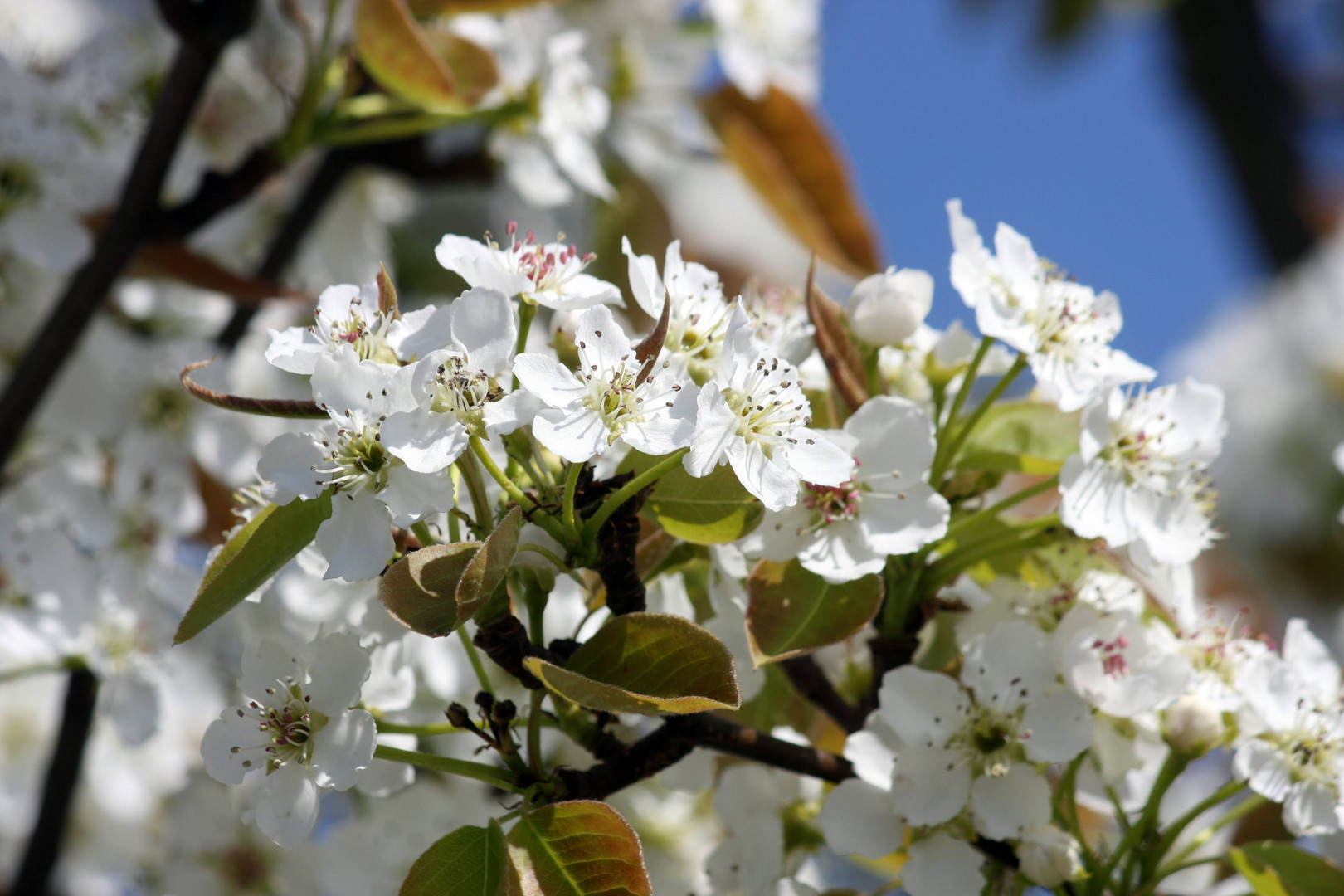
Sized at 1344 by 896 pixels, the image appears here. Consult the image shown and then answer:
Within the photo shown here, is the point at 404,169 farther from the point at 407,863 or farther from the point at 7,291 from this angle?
the point at 407,863

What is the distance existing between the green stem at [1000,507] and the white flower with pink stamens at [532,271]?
250mm

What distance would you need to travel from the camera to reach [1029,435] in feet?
2.63

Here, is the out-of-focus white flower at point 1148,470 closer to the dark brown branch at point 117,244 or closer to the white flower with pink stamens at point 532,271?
the white flower with pink stamens at point 532,271

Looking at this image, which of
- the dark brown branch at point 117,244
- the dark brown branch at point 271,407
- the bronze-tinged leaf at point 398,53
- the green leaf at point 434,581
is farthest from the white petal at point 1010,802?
the dark brown branch at point 117,244

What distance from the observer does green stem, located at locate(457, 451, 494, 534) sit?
0.62 metres

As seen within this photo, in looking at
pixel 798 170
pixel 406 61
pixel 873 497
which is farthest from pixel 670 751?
pixel 798 170

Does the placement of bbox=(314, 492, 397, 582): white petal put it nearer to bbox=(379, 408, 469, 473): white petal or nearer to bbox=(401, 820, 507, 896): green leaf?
bbox=(379, 408, 469, 473): white petal

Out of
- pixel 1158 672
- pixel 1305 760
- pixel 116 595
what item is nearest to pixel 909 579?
pixel 1158 672

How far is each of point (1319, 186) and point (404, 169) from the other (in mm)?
4438

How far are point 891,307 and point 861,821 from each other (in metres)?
0.30

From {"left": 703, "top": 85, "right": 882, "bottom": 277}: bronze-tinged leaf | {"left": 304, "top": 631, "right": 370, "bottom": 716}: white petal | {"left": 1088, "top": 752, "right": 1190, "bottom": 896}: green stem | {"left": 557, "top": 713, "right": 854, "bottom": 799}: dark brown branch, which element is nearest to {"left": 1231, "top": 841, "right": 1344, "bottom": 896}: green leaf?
{"left": 1088, "top": 752, "right": 1190, "bottom": 896}: green stem

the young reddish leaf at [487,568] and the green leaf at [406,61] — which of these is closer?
the young reddish leaf at [487,568]

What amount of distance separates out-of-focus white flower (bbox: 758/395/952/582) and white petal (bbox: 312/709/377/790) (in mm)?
235

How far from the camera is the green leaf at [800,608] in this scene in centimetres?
68
